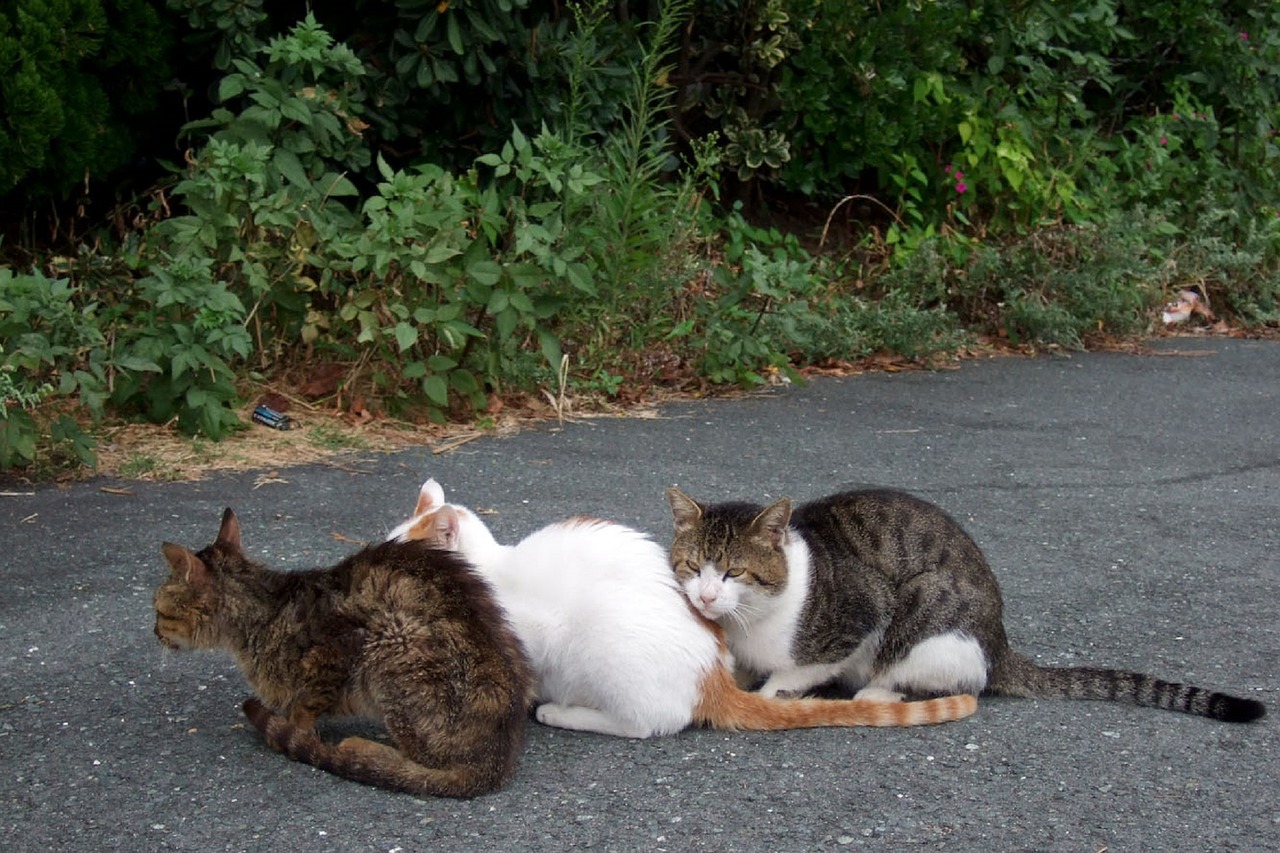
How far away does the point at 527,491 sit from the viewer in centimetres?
664

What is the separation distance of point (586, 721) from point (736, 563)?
27.4 inches

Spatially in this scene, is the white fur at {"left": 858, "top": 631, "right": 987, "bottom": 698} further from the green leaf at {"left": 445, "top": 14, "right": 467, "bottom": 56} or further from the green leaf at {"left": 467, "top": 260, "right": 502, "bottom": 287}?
the green leaf at {"left": 445, "top": 14, "right": 467, "bottom": 56}

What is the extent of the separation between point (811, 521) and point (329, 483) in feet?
8.72

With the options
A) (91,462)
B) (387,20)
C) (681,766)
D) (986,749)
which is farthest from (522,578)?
(387,20)

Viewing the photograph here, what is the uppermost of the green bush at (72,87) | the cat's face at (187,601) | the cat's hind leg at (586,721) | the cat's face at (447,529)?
the green bush at (72,87)

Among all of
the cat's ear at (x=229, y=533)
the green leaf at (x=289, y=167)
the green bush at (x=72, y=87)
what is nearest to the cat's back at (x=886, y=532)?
the cat's ear at (x=229, y=533)

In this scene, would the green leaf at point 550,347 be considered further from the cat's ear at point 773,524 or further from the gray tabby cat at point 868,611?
the cat's ear at point 773,524

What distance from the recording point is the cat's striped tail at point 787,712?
4.29m

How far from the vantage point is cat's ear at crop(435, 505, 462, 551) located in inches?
182

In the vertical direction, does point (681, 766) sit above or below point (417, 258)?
below

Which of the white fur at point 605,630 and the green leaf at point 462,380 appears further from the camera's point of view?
the green leaf at point 462,380

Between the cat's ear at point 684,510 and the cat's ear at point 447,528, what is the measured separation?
0.71m

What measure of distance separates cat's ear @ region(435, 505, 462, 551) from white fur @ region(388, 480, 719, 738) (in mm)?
132

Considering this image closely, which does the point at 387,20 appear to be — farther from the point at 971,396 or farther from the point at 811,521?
the point at 811,521
